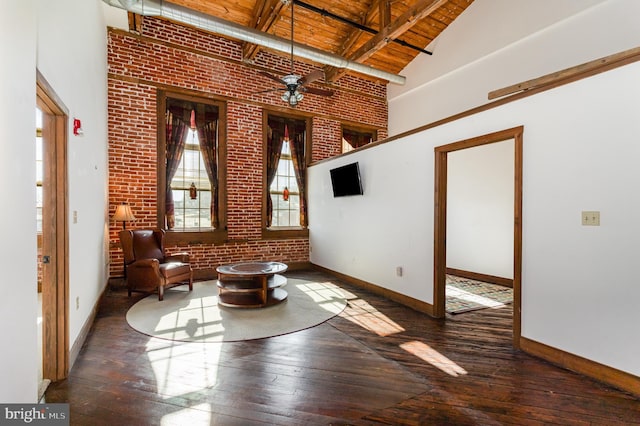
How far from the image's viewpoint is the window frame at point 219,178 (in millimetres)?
5641

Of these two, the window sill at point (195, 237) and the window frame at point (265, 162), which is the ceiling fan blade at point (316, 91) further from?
the window sill at point (195, 237)

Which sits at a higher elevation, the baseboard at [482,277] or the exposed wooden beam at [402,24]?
the exposed wooden beam at [402,24]

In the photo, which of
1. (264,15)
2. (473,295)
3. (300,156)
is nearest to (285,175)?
(300,156)

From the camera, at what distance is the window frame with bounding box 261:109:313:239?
6590mm

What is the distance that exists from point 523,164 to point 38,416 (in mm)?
4113

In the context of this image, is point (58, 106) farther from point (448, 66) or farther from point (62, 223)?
point (448, 66)

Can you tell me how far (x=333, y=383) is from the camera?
7.80 ft

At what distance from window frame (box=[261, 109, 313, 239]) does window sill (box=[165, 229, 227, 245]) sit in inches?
35.6

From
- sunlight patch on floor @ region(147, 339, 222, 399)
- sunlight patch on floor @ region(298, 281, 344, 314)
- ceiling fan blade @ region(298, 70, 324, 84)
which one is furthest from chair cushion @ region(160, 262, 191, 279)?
ceiling fan blade @ region(298, 70, 324, 84)

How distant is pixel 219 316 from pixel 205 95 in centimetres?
433

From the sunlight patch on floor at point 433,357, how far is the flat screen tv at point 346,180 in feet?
9.18

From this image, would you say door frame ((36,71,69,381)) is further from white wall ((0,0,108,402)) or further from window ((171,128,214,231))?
window ((171,128,214,231))

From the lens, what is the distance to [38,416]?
5.68 feet

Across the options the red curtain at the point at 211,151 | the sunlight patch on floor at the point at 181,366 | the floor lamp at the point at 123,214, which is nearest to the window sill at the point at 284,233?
the red curtain at the point at 211,151
